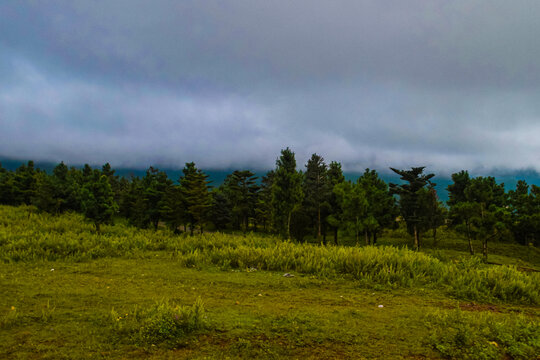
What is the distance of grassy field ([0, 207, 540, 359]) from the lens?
5.99 metres

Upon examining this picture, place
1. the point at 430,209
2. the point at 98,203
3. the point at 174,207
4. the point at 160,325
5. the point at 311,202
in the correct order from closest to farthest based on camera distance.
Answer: the point at 160,325 < the point at 98,203 < the point at 174,207 < the point at 430,209 < the point at 311,202

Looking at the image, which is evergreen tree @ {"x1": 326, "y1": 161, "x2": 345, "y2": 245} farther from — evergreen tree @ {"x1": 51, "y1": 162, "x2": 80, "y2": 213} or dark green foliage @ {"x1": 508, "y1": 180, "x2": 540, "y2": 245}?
evergreen tree @ {"x1": 51, "y1": 162, "x2": 80, "y2": 213}

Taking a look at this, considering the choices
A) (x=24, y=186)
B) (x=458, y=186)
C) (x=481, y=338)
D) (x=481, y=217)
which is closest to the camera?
(x=481, y=338)

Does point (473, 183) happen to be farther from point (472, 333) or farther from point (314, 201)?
point (472, 333)

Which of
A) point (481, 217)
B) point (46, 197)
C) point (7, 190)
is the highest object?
point (481, 217)

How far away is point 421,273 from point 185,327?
424 inches

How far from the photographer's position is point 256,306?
8.66 m

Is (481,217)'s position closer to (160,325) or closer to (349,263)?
(349,263)

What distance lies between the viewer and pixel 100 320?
7.20m

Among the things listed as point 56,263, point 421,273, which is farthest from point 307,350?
point 56,263

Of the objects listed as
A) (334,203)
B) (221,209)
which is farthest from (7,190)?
(334,203)

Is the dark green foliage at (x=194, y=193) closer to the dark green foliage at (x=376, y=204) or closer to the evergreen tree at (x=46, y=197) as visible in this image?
the evergreen tree at (x=46, y=197)

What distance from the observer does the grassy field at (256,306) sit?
599 centimetres

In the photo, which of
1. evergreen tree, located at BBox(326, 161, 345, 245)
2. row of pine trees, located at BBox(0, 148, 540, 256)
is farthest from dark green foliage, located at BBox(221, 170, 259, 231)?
evergreen tree, located at BBox(326, 161, 345, 245)
